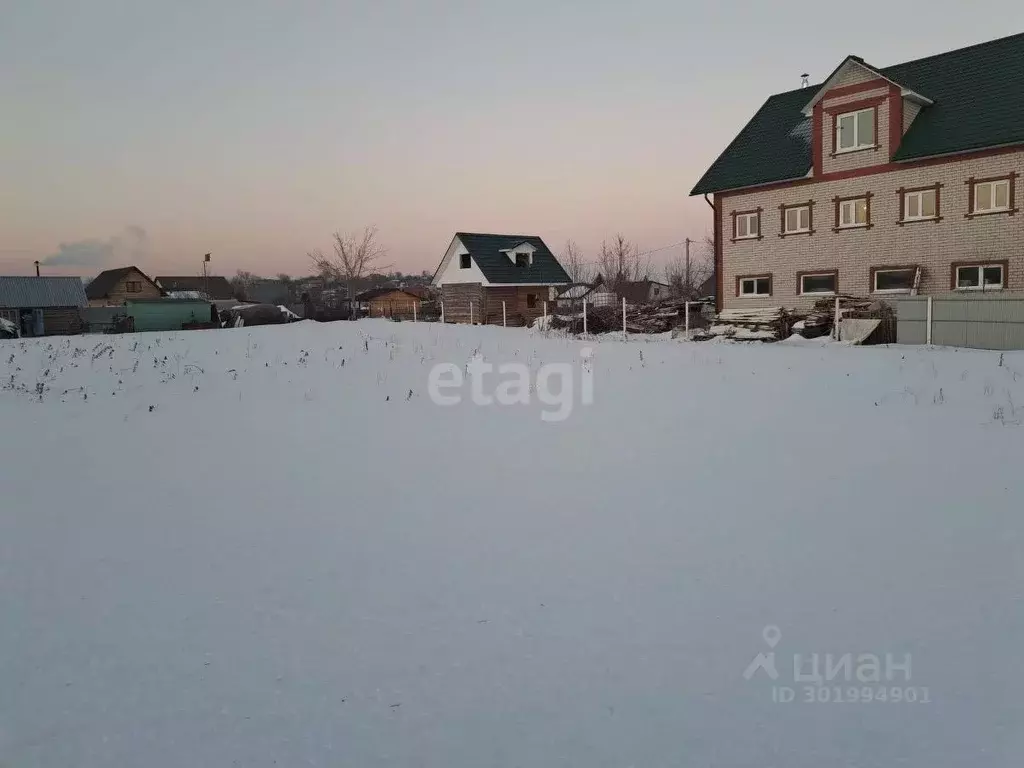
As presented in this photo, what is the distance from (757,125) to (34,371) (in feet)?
89.2

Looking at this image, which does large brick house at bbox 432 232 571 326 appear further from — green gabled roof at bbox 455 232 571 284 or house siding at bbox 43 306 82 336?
house siding at bbox 43 306 82 336

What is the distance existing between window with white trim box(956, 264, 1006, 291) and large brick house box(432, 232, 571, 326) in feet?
73.0

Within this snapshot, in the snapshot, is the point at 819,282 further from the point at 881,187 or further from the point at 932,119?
the point at 932,119

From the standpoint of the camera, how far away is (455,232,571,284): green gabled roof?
4047cm

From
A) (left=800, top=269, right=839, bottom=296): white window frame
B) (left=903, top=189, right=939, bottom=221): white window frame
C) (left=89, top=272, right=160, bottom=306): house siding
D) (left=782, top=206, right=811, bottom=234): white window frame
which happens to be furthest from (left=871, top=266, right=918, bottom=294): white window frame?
(left=89, top=272, right=160, bottom=306): house siding

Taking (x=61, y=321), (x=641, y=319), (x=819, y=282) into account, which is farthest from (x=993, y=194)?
(x=61, y=321)

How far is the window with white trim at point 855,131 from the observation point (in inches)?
934

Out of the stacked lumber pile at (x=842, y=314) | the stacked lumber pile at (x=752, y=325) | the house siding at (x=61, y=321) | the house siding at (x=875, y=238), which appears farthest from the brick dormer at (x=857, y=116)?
the house siding at (x=61, y=321)

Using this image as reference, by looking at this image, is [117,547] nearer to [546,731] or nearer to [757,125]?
[546,731]

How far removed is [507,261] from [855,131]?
21.8 m

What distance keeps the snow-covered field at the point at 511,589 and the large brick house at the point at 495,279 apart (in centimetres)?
3116

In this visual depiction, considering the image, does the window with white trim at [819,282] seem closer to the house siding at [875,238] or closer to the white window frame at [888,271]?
the house siding at [875,238]

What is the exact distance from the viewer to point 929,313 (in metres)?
19.0

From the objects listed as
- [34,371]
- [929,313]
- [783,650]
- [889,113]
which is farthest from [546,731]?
[889,113]
